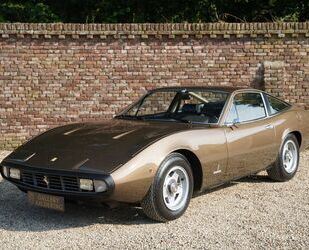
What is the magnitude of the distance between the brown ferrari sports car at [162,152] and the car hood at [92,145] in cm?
1

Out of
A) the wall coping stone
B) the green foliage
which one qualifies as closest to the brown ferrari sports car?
the wall coping stone

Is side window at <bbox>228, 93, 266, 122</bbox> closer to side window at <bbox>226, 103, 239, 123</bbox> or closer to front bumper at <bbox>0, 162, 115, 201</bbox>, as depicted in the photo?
side window at <bbox>226, 103, 239, 123</bbox>

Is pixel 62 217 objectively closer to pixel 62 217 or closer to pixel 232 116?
pixel 62 217

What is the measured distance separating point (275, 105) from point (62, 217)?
3436 mm

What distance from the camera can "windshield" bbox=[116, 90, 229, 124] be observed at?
623cm

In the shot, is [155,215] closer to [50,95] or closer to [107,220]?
[107,220]

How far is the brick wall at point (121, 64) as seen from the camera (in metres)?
9.90

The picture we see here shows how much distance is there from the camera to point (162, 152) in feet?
17.1

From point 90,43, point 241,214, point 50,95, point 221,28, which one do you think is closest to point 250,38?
point 221,28

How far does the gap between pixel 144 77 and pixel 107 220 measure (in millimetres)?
4965

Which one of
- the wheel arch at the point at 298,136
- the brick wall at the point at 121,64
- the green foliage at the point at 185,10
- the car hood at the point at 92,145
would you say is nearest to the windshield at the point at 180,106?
the car hood at the point at 92,145

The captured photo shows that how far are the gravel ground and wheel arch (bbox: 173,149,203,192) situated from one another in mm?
277

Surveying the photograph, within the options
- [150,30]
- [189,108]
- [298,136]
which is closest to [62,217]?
[189,108]

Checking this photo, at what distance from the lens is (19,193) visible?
22.0 feet
